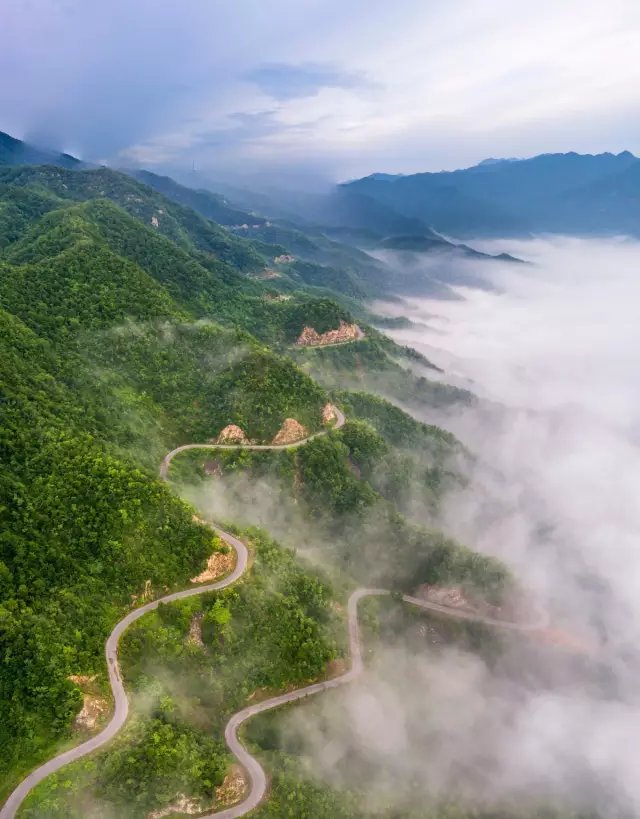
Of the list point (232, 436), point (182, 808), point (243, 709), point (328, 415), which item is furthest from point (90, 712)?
point (328, 415)

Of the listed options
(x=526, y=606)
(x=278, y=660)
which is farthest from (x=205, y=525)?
(x=526, y=606)

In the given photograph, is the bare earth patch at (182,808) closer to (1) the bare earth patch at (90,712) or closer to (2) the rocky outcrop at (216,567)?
(1) the bare earth patch at (90,712)

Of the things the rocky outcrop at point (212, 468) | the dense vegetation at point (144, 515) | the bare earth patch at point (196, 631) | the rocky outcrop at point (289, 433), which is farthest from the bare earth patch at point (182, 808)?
the rocky outcrop at point (289, 433)

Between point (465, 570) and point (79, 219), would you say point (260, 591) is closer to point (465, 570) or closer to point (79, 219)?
point (465, 570)

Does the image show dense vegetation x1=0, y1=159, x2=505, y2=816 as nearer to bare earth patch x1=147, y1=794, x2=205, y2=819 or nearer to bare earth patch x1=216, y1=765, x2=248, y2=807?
bare earth patch x1=147, y1=794, x2=205, y2=819

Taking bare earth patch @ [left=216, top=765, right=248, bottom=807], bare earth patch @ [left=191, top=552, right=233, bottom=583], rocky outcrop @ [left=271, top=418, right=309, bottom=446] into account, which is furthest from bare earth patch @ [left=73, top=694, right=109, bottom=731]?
rocky outcrop @ [left=271, top=418, right=309, bottom=446]

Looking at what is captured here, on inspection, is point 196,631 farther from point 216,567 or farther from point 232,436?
point 232,436
